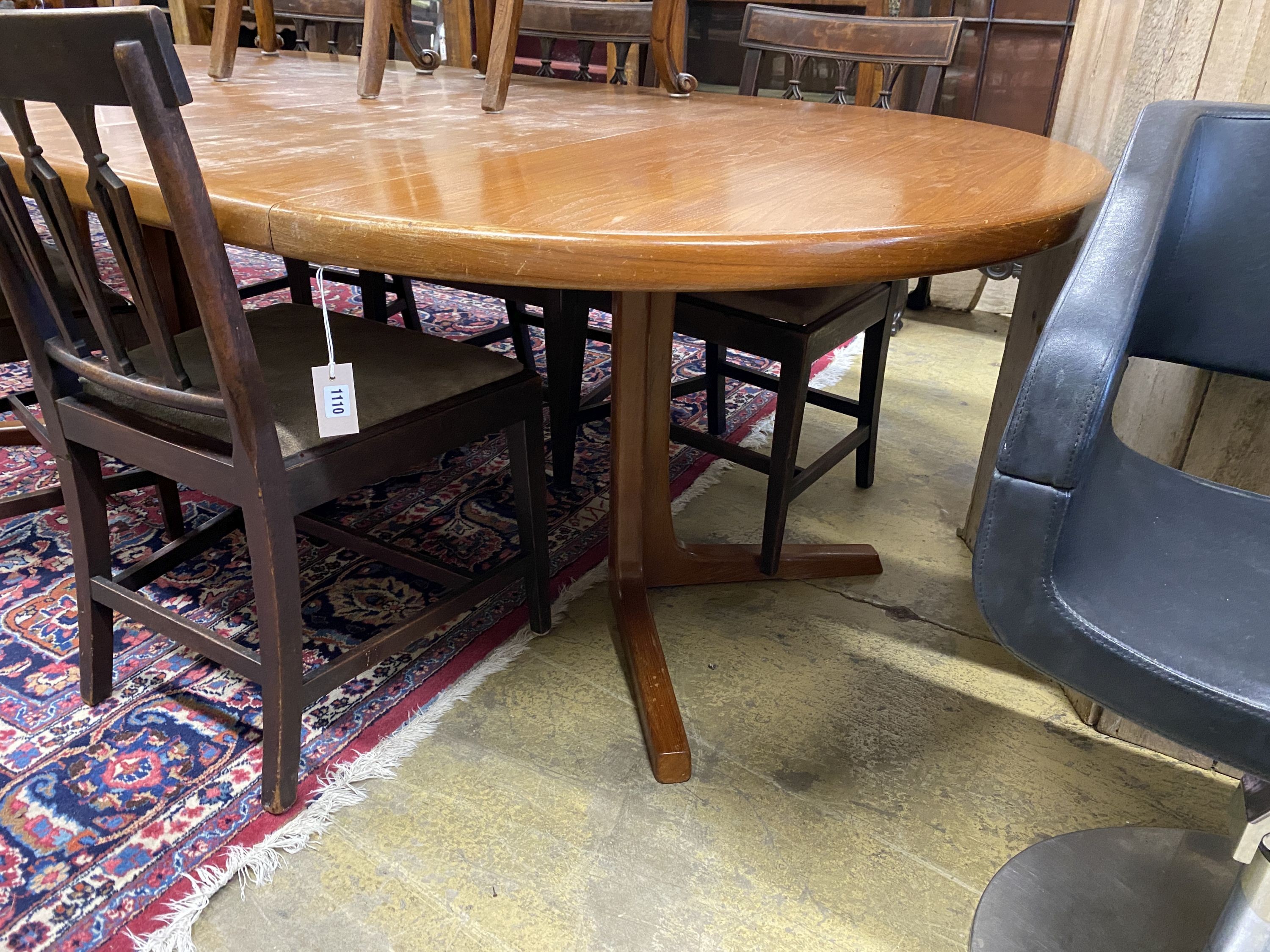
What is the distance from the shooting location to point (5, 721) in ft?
4.13

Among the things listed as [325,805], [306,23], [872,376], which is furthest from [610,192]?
[306,23]

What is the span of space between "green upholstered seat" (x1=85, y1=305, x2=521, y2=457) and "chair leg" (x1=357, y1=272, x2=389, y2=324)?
1029 mm

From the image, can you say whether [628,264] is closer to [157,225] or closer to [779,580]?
[157,225]

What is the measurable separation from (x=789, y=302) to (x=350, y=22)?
1.79 m

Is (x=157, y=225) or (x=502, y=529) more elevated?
(x=157, y=225)

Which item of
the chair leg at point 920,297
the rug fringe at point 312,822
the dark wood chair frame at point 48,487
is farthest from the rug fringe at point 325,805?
the chair leg at point 920,297

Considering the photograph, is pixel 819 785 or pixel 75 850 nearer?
pixel 75 850

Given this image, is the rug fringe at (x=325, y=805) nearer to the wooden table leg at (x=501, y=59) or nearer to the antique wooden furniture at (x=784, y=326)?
the antique wooden furniture at (x=784, y=326)

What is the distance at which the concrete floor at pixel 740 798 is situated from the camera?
1015 millimetres

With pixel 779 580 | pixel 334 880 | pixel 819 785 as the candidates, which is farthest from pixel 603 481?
pixel 334 880

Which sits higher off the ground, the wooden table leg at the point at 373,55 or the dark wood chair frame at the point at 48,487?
the wooden table leg at the point at 373,55

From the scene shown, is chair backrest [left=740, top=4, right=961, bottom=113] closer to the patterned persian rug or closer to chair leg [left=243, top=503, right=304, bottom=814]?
the patterned persian rug

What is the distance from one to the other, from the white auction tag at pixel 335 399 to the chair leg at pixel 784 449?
0.76m

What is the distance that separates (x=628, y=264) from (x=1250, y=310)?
2.29 feet
